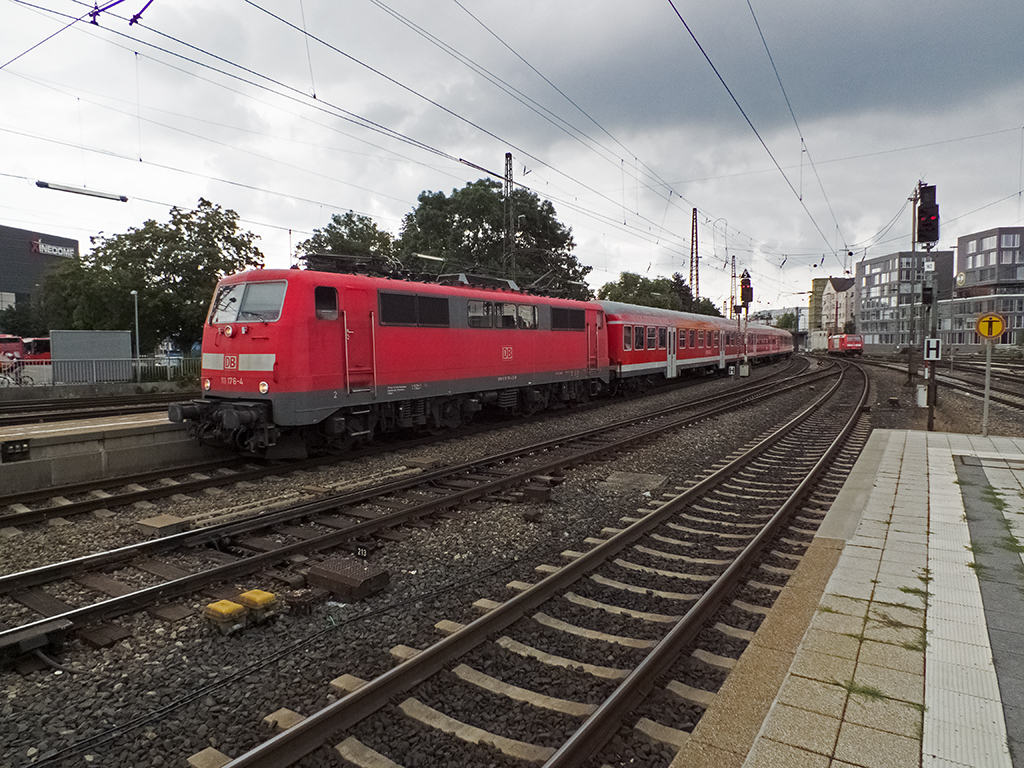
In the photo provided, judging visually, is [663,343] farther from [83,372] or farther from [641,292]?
[641,292]

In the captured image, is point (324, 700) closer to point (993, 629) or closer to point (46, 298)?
point (993, 629)

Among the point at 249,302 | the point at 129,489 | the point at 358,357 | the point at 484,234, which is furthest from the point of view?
the point at 484,234

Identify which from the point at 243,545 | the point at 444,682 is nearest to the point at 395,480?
the point at 243,545

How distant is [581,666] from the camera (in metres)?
4.09

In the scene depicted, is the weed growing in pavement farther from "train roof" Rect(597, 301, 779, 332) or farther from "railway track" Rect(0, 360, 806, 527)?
"train roof" Rect(597, 301, 779, 332)

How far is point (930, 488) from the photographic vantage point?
841 cm

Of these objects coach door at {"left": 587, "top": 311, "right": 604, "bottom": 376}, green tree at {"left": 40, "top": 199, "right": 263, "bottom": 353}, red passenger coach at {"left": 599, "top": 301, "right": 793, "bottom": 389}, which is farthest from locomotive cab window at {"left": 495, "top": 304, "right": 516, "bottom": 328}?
green tree at {"left": 40, "top": 199, "right": 263, "bottom": 353}

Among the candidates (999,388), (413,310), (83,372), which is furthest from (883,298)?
(83,372)

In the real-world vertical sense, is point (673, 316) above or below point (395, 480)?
above

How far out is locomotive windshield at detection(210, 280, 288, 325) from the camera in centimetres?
984

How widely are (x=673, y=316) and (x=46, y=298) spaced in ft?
183

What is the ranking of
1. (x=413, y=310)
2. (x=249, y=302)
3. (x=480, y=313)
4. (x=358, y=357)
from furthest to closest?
(x=480, y=313) < (x=413, y=310) < (x=358, y=357) < (x=249, y=302)

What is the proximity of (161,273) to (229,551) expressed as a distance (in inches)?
1079

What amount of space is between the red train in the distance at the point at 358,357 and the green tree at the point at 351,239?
35.7m
